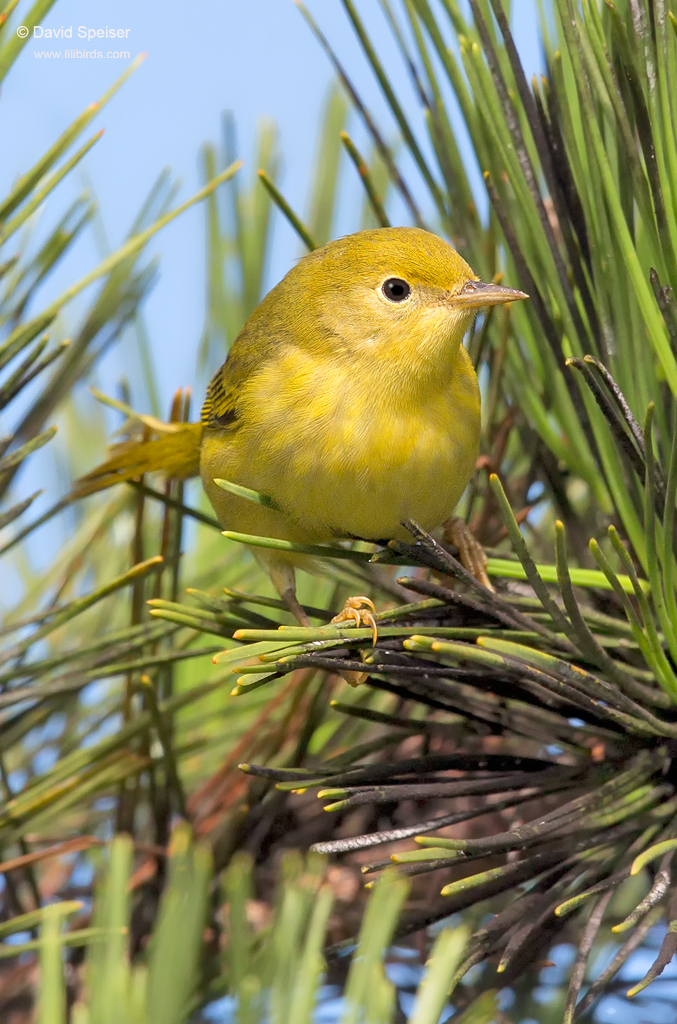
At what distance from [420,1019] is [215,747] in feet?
2.71

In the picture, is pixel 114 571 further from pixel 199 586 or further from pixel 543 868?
pixel 543 868

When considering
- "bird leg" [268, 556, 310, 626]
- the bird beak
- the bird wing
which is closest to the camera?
the bird beak

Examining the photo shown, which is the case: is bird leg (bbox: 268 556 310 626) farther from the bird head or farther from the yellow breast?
the bird head

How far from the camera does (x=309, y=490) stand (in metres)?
1.11

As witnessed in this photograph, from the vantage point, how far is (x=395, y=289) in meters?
1.32

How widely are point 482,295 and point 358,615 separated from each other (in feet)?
1.25

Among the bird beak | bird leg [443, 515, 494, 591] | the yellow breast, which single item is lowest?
bird leg [443, 515, 494, 591]

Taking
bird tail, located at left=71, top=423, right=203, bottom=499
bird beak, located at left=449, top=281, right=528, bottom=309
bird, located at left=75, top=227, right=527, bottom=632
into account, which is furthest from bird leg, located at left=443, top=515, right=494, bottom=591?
bird tail, located at left=71, top=423, right=203, bottom=499

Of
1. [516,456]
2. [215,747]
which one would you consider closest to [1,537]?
[215,747]

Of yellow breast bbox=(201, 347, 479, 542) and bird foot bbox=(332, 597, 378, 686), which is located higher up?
yellow breast bbox=(201, 347, 479, 542)

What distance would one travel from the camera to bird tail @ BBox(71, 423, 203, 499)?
1351 millimetres

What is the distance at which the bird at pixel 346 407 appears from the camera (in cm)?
111

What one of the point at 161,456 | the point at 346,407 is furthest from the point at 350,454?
the point at 161,456

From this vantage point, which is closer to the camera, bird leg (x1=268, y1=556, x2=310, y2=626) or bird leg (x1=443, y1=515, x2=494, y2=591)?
bird leg (x1=443, y1=515, x2=494, y2=591)
